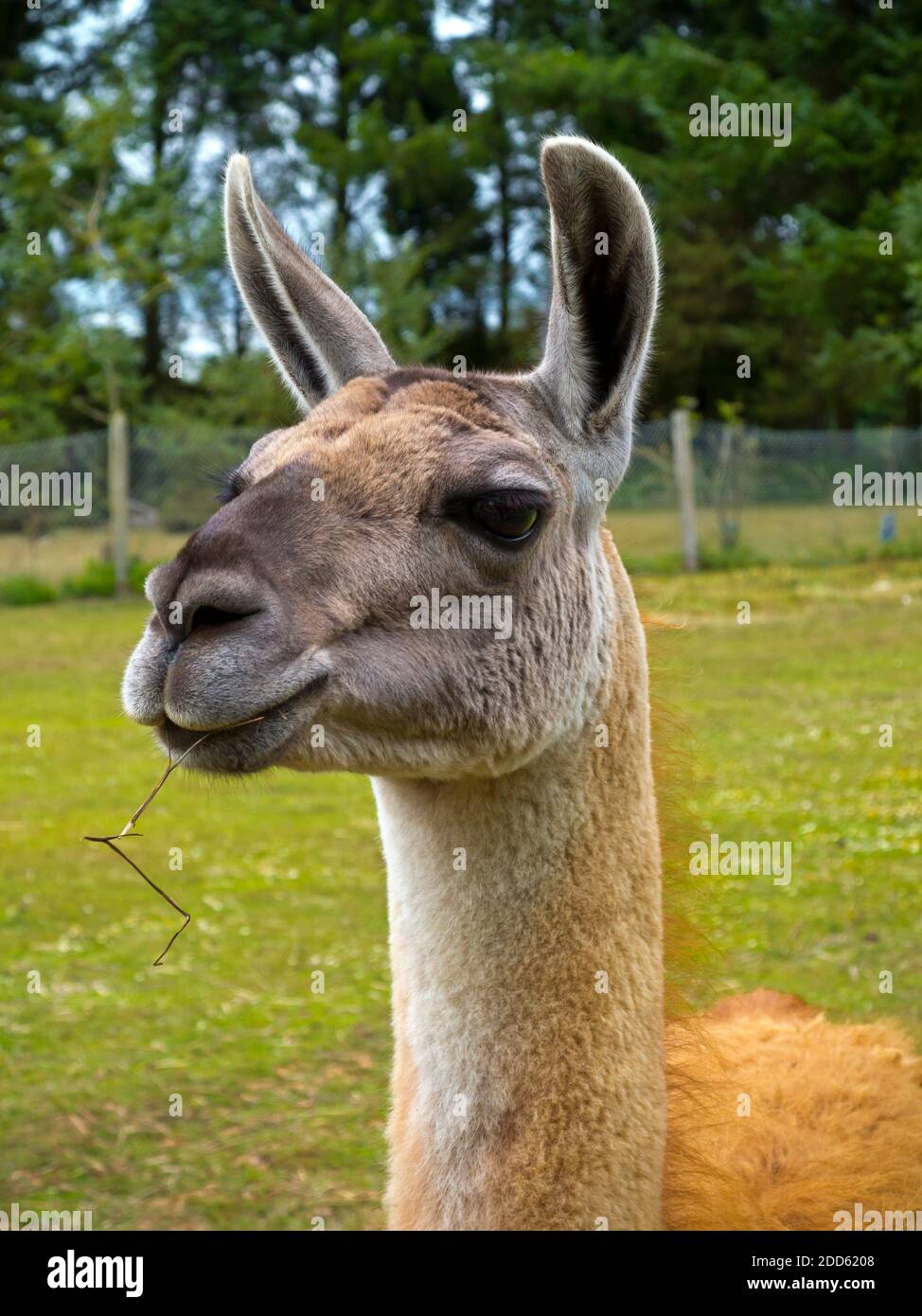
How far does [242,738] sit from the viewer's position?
216 centimetres

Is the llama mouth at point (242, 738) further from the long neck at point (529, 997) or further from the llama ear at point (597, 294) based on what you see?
the llama ear at point (597, 294)

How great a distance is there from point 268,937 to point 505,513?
5.12 metres

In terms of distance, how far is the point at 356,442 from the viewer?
2.39m

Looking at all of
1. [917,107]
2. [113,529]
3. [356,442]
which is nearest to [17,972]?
[356,442]

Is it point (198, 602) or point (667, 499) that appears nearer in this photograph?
point (198, 602)

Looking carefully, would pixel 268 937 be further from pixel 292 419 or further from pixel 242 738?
pixel 242 738

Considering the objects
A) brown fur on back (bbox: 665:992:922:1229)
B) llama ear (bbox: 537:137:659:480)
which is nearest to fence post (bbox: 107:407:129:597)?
brown fur on back (bbox: 665:992:922:1229)

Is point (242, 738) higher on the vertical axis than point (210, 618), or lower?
lower

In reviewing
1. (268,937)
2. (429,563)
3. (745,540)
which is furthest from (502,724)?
(745,540)

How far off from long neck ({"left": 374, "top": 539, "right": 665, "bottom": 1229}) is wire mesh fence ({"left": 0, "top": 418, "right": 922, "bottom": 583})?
1743cm

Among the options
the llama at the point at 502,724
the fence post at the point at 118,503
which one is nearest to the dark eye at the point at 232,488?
the llama at the point at 502,724

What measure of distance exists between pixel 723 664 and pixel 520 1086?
1183 centimetres

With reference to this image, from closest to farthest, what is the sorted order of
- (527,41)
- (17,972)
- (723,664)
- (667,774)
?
(667,774), (17,972), (723,664), (527,41)

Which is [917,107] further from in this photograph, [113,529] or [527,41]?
[113,529]
